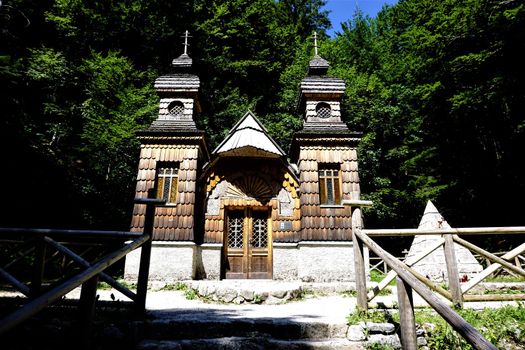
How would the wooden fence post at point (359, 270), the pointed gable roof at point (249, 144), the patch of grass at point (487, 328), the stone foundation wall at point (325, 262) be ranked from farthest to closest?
the pointed gable roof at point (249, 144) → the stone foundation wall at point (325, 262) → the wooden fence post at point (359, 270) → the patch of grass at point (487, 328)

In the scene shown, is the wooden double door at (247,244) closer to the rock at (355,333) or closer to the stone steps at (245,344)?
the rock at (355,333)

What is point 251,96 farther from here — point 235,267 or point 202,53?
point 235,267

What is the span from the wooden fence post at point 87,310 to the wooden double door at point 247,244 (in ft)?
27.8

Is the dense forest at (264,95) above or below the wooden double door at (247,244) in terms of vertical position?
above

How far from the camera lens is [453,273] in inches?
193

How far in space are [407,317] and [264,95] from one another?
855 inches

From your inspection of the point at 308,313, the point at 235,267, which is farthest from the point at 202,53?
the point at 308,313

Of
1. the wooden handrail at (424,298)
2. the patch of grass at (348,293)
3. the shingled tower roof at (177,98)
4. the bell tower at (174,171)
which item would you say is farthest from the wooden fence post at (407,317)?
the shingled tower roof at (177,98)

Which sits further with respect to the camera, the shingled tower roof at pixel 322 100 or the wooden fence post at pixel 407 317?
the shingled tower roof at pixel 322 100

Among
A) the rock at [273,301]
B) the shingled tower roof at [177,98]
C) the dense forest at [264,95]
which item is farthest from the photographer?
the dense forest at [264,95]

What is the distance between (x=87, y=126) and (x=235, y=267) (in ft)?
34.6

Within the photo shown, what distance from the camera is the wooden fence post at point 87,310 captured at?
2.55 m

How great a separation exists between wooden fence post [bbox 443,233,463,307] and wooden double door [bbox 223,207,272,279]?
6719 millimetres

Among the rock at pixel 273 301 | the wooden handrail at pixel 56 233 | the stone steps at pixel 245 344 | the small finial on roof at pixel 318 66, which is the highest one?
the small finial on roof at pixel 318 66
